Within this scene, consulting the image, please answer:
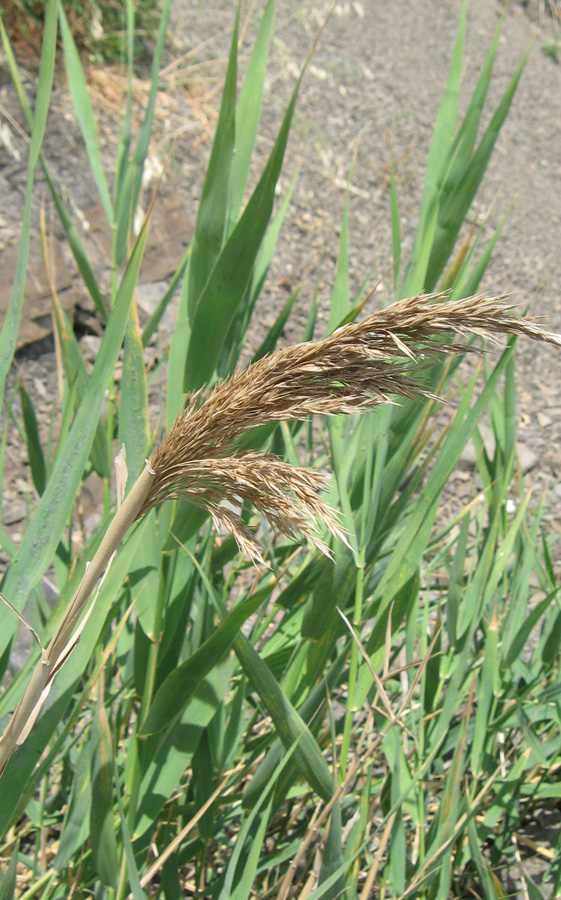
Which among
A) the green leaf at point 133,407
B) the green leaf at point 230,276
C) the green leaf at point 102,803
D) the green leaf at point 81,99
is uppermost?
the green leaf at point 81,99

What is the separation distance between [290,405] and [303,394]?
0.01m

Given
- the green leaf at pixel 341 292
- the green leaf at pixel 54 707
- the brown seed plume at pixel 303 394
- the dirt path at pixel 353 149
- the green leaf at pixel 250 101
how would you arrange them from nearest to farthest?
the brown seed plume at pixel 303 394
the green leaf at pixel 54 707
the green leaf at pixel 250 101
the green leaf at pixel 341 292
the dirt path at pixel 353 149

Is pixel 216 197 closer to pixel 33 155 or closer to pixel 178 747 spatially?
pixel 33 155

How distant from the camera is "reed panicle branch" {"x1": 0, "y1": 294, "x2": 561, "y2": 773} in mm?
334

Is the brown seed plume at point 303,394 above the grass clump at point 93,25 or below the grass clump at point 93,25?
below

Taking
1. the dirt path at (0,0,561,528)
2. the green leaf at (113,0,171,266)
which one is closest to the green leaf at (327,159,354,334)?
the green leaf at (113,0,171,266)

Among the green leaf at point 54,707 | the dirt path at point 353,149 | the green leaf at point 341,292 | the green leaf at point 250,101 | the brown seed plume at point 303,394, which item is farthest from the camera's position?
the dirt path at point 353,149

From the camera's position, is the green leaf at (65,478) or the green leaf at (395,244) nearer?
the green leaf at (65,478)

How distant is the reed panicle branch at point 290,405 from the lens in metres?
0.33

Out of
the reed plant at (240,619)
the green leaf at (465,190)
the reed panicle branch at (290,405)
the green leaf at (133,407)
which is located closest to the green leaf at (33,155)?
the reed plant at (240,619)

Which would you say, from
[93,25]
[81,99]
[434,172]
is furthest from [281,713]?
[93,25]

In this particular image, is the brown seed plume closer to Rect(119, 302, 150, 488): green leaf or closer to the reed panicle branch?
the reed panicle branch

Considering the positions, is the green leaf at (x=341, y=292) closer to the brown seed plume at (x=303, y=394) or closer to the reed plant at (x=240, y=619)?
the reed plant at (x=240, y=619)

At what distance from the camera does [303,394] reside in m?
0.36
